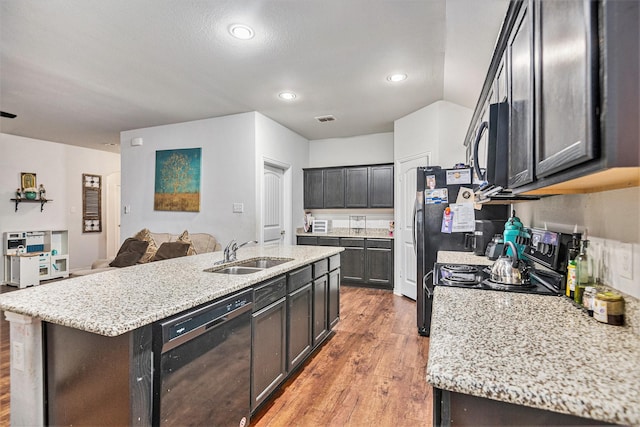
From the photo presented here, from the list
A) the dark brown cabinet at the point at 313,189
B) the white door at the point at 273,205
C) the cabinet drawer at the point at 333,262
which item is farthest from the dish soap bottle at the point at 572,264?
the dark brown cabinet at the point at 313,189

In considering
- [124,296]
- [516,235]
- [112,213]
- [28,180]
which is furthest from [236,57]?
[112,213]

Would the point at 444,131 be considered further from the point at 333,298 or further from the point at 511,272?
the point at 511,272

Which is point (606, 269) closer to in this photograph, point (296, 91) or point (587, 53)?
point (587, 53)

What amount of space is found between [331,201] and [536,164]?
491 cm

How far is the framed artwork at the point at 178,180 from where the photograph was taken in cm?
489

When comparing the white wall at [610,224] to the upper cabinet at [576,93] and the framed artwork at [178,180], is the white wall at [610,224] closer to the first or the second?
the upper cabinet at [576,93]

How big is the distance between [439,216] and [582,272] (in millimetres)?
2000

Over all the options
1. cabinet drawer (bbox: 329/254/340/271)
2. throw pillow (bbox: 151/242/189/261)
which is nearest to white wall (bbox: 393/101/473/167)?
cabinet drawer (bbox: 329/254/340/271)

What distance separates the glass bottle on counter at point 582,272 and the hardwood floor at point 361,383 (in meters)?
1.22

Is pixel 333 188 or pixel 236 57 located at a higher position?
pixel 236 57

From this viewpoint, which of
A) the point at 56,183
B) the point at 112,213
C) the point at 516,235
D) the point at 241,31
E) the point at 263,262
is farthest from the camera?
the point at 112,213

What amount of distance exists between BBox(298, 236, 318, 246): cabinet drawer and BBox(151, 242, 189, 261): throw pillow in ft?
7.13

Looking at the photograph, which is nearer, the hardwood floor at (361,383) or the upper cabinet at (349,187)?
the hardwood floor at (361,383)

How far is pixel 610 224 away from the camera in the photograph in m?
1.15
